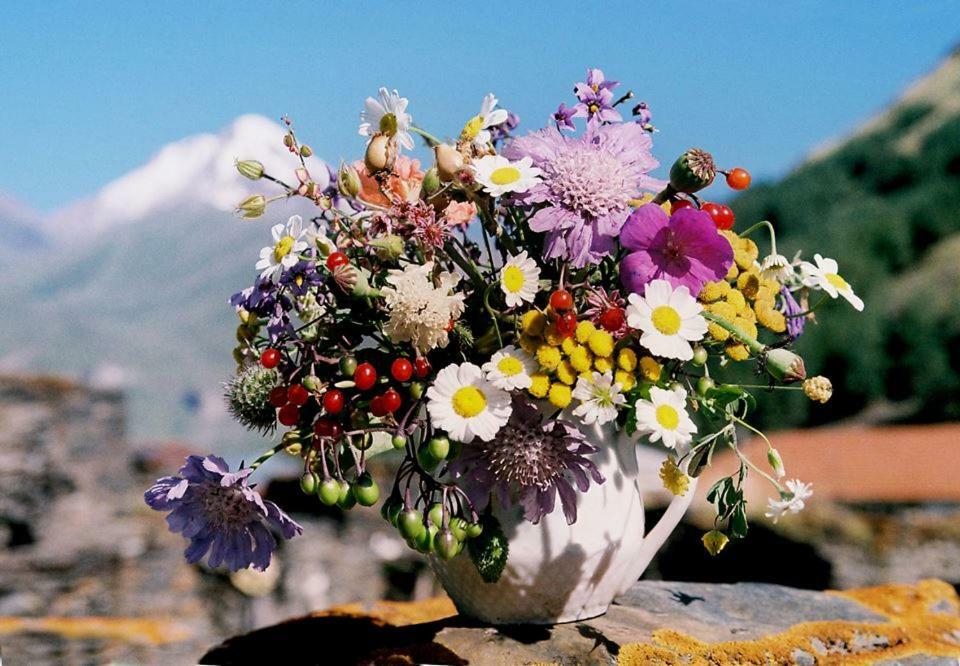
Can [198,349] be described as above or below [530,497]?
above

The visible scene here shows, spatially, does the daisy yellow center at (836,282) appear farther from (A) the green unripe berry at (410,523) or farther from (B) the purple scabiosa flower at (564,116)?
(A) the green unripe berry at (410,523)

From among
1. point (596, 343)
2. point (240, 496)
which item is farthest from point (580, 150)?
point (240, 496)

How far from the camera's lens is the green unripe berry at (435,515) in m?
1.54

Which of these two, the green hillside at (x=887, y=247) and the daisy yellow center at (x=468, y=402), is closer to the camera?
the daisy yellow center at (x=468, y=402)

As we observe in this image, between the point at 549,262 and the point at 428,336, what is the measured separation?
0.28 m

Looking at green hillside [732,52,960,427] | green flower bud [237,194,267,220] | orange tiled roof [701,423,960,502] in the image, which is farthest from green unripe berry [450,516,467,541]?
green hillside [732,52,960,427]

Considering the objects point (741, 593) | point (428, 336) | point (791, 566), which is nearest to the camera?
point (428, 336)

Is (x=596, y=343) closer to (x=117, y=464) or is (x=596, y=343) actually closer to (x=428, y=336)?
(x=428, y=336)

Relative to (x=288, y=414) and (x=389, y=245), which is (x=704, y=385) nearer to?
(x=389, y=245)

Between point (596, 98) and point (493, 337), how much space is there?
0.46m

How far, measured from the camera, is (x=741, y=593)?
89.9 inches

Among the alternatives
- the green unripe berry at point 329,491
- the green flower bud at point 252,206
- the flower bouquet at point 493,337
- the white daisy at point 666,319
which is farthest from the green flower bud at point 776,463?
the green flower bud at point 252,206

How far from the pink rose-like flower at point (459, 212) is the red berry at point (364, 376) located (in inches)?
10.1

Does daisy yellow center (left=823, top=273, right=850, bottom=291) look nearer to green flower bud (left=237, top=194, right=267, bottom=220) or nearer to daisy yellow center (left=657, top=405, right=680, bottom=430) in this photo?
daisy yellow center (left=657, top=405, right=680, bottom=430)
